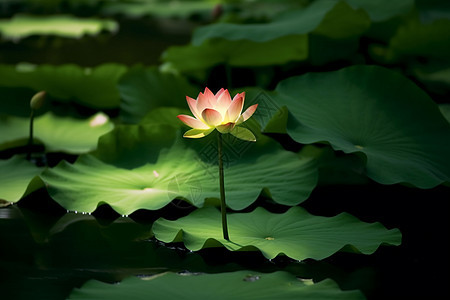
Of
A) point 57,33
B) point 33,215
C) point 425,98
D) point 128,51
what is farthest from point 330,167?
point 57,33

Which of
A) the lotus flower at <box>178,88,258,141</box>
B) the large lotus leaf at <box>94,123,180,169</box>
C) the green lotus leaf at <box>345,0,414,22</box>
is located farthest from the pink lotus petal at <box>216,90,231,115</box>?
the green lotus leaf at <box>345,0,414,22</box>

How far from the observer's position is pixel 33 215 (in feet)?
3.92

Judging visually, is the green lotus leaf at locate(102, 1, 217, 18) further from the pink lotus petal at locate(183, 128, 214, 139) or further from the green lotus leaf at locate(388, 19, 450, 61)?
the pink lotus petal at locate(183, 128, 214, 139)

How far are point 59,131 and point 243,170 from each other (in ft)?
2.04

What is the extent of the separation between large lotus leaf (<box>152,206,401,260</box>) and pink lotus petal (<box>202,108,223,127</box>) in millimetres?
193

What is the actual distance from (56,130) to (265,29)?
664 millimetres

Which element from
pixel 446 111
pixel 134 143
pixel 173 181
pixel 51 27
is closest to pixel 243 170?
pixel 173 181

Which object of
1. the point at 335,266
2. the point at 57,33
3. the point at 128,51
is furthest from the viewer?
the point at 57,33

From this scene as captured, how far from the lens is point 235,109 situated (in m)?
0.90

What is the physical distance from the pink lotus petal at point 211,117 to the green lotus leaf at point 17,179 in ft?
1.56

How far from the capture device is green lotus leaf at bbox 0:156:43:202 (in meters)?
1.22

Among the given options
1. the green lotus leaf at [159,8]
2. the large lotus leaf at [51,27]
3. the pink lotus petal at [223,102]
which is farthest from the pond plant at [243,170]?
the green lotus leaf at [159,8]

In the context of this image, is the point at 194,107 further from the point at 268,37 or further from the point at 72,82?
the point at 72,82

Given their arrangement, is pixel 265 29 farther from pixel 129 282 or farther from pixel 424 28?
pixel 129 282
